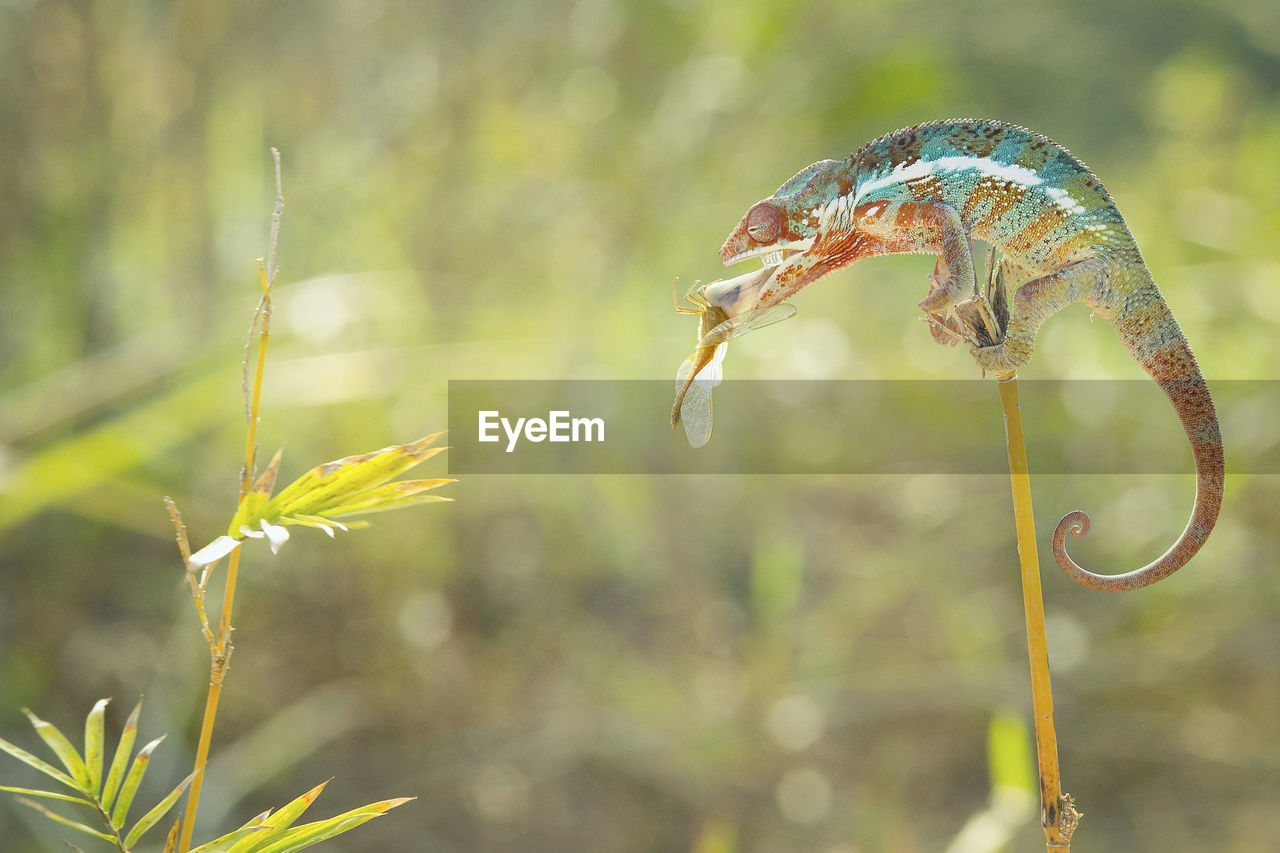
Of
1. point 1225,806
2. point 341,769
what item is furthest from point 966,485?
point 341,769

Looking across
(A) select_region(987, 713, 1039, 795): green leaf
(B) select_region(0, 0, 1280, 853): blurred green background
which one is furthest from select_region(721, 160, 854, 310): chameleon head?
(B) select_region(0, 0, 1280, 853): blurred green background

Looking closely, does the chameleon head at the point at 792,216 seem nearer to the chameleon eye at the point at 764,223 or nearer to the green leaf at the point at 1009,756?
the chameleon eye at the point at 764,223

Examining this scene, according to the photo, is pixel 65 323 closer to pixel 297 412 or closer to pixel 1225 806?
pixel 297 412

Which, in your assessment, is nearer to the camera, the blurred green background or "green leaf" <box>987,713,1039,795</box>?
"green leaf" <box>987,713,1039,795</box>

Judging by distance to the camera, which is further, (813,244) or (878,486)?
(878,486)

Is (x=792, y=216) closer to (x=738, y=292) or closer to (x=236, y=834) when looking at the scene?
(x=738, y=292)

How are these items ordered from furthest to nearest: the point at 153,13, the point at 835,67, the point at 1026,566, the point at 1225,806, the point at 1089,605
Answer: the point at 835,67 → the point at 153,13 → the point at 1089,605 → the point at 1225,806 → the point at 1026,566

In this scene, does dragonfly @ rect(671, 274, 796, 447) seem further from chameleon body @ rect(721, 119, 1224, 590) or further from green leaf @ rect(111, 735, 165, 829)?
green leaf @ rect(111, 735, 165, 829)
